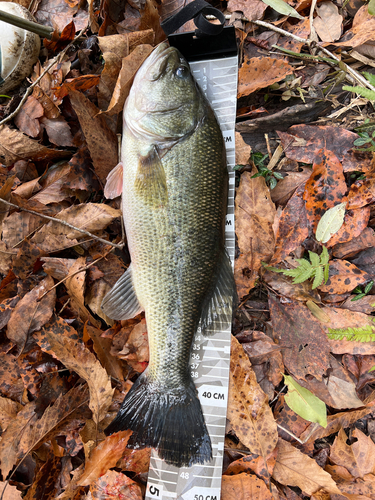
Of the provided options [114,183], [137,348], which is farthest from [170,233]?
[137,348]

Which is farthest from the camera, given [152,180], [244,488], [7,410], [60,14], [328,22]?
[60,14]

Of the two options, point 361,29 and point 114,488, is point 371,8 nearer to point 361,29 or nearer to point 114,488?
point 361,29

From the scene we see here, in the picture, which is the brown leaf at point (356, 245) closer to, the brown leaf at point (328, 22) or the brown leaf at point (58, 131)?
the brown leaf at point (328, 22)

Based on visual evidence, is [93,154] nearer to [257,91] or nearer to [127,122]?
[127,122]

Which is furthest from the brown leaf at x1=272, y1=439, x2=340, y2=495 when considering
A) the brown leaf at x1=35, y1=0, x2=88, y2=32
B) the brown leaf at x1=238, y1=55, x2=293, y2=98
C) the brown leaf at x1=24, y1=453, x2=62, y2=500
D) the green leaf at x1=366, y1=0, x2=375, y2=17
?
the brown leaf at x1=35, y1=0, x2=88, y2=32

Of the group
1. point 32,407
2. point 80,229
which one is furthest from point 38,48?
point 32,407

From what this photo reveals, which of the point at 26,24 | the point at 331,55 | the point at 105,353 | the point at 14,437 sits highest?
the point at 26,24

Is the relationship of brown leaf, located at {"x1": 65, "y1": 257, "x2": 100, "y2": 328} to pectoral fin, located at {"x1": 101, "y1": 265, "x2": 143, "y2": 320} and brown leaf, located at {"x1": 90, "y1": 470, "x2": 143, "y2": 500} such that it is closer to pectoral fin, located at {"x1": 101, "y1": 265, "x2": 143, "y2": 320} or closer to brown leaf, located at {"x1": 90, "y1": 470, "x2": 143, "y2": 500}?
pectoral fin, located at {"x1": 101, "y1": 265, "x2": 143, "y2": 320}
